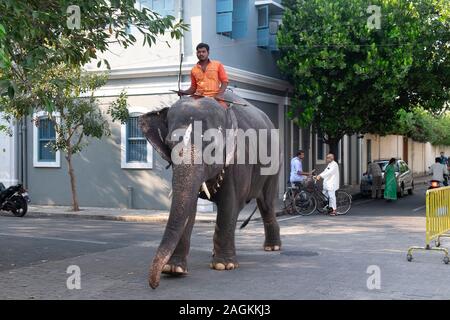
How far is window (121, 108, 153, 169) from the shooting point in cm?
1838

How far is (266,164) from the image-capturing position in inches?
396

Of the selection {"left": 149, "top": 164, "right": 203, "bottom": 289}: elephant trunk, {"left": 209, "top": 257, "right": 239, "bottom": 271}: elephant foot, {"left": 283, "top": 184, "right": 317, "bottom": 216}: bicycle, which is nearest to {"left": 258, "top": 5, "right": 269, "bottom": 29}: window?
{"left": 283, "top": 184, "right": 317, "bottom": 216}: bicycle

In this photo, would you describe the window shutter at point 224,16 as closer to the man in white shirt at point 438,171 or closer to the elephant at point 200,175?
the man in white shirt at point 438,171

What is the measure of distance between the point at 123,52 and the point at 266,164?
9.90 meters

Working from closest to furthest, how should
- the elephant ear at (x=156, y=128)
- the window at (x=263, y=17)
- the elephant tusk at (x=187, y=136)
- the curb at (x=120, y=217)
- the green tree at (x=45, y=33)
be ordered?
1. the elephant tusk at (x=187, y=136)
2. the green tree at (x=45, y=33)
3. the elephant ear at (x=156, y=128)
4. the curb at (x=120, y=217)
5. the window at (x=263, y=17)

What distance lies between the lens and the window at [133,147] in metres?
18.4

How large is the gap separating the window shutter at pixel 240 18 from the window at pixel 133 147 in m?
4.26

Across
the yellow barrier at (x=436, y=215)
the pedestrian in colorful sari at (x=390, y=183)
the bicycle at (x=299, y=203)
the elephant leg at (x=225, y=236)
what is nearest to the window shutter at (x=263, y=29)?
the bicycle at (x=299, y=203)

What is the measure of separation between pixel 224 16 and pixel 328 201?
21.2ft

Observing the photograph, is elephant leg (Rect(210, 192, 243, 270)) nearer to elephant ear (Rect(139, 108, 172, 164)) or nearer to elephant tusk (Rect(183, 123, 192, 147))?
elephant ear (Rect(139, 108, 172, 164))

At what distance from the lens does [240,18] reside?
19047 mm

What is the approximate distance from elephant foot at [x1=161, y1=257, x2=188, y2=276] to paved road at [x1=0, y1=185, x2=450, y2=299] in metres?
0.13

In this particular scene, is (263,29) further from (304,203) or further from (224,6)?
(304,203)
